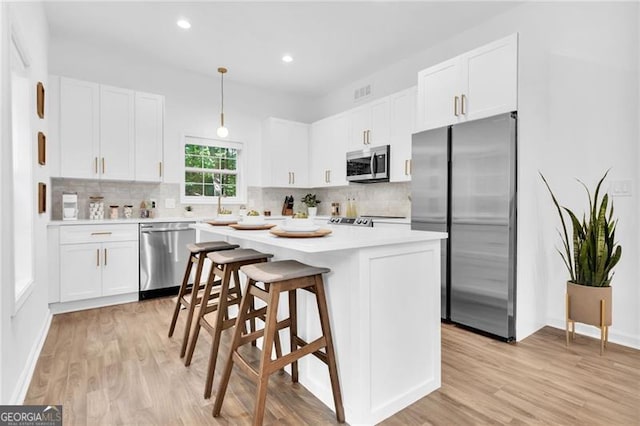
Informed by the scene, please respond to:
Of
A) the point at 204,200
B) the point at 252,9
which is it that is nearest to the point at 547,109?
the point at 252,9

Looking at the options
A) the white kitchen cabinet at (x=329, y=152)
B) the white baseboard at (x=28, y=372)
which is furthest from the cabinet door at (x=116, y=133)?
the white kitchen cabinet at (x=329, y=152)

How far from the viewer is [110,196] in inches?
164

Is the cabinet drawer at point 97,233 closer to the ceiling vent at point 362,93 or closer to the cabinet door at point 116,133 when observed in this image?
the cabinet door at point 116,133

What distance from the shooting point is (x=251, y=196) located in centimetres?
533

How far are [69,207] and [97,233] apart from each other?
0.52 m

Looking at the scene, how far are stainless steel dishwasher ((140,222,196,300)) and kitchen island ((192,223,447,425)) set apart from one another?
7.86 ft

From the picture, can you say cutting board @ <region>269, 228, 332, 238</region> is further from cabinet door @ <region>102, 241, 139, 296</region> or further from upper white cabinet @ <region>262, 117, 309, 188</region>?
upper white cabinet @ <region>262, 117, 309, 188</region>

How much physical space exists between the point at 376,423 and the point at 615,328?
2357 mm

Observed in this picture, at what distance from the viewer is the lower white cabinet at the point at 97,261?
3418 mm

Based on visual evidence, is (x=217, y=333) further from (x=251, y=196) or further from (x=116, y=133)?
(x=251, y=196)

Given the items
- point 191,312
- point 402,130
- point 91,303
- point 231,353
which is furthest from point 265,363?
point 402,130

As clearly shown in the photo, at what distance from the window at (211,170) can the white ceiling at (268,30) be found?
1.08 metres

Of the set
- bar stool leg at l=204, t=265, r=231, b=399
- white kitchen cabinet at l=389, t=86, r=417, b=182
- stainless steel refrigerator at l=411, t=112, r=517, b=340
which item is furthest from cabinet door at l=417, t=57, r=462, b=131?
bar stool leg at l=204, t=265, r=231, b=399

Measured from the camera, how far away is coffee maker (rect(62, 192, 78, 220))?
12.1ft
